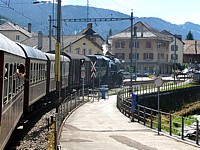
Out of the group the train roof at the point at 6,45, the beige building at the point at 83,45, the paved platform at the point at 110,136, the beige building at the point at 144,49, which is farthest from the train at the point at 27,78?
the beige building at the point at 144,49

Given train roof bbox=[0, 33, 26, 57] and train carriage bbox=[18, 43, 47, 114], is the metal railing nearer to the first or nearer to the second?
train carriage bbox=[18, 43, 47, 114]

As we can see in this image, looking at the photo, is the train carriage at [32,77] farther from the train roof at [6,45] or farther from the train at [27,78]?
the train roof at [6,45]

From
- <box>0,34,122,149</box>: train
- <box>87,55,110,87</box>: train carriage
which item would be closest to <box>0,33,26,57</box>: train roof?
<box>0,34,122,149</box>: train

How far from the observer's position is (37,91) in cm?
2411

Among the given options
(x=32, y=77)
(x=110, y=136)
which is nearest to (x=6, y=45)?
(x=110, y=136)

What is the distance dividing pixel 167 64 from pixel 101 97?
6933 cm

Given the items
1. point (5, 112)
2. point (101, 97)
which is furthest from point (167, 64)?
point (5, 112)

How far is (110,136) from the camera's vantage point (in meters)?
19.8

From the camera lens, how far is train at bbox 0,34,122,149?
1103cm

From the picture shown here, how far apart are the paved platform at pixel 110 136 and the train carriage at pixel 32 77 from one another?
202cm

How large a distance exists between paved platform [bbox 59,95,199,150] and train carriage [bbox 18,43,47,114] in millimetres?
2016

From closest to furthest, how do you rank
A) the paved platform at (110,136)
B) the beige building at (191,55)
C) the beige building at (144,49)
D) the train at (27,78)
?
the train at (27,78)
the paved platform at (110,136)
the beige building at (144,49)
the beige building at (191,55)

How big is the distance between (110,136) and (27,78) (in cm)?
420

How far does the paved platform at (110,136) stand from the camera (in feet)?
56.7
